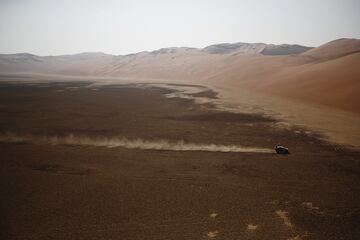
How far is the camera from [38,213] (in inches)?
263

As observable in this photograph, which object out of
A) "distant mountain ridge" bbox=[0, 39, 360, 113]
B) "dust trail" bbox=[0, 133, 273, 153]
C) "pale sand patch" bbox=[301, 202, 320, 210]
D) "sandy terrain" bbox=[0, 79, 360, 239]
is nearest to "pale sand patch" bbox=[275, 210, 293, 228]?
"sandy terrain" bbox=[0, 79, 360, 239]

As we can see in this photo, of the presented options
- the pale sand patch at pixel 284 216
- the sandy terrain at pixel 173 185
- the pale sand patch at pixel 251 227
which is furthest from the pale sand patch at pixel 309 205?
the pale sand patch at pixel 251 227

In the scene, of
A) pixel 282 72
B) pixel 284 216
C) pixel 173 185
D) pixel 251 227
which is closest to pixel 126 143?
pixel 173 185

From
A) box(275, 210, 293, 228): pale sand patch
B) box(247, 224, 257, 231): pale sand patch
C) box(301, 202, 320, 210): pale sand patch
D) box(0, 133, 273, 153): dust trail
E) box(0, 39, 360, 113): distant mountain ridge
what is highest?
box(0, 39, 360, 113): distant mountain ridge

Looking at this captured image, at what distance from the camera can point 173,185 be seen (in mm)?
8109

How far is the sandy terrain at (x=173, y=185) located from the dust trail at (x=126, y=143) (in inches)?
2.9

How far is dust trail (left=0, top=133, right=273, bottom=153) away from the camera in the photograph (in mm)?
11266

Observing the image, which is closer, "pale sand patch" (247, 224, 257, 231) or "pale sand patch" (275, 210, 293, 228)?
"pale sand patch" (247, 224, 257, 231)

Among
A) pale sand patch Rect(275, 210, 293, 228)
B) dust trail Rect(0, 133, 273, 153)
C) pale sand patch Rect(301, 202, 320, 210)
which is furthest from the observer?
dust trail Rect(0, 133, 273, 153)

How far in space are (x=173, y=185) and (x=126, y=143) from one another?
430 cm

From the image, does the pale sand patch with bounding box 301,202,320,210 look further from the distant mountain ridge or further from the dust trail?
the distant mountain ridge

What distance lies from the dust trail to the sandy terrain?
7 centimetres

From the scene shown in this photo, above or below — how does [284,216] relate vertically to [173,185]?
below

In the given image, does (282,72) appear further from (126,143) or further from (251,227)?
(251,227)
